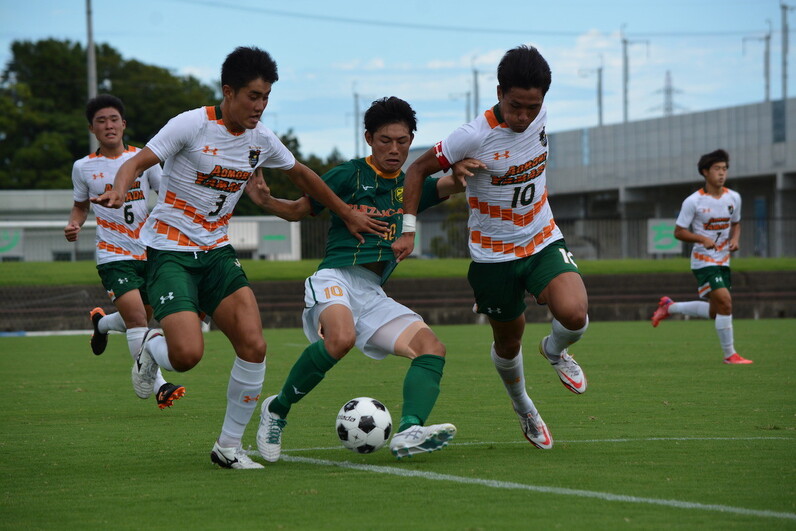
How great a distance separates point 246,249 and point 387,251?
28.1 meters

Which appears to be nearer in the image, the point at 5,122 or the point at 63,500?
the point at 63,500

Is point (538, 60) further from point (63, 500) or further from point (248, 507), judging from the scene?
point (63, 500)

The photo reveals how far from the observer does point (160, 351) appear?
6902mm

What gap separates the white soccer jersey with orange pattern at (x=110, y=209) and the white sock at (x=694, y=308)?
8.41 m

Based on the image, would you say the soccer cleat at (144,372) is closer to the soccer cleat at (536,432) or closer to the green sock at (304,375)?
the green sock at (304,375)

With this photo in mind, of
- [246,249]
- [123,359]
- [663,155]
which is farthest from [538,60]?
[663,155]

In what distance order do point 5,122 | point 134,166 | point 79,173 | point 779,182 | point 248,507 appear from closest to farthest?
point 248,507
point 134,166
point 79,173
point 779,182
point 5,122

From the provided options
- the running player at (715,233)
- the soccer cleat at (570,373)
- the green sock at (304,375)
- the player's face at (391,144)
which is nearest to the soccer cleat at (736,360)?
the running player at (715,233)

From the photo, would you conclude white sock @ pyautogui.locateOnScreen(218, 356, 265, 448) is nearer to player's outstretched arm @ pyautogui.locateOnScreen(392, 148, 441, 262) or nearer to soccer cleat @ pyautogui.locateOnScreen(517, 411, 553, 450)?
player's outstretched arm @ pyautogui.locateOnScreen(392, 148, 441, 262)

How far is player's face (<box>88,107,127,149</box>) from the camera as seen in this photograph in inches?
404

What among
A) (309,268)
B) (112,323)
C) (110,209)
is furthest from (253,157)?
(309,268)

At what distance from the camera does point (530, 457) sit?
259 inches

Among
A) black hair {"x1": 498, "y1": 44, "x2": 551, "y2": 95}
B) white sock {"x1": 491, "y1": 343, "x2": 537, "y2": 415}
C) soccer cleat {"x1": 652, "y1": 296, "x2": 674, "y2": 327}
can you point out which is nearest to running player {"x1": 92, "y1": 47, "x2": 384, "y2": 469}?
black hair {"x1": 498, "y1": 44, "x2": 551, "y2": 95}

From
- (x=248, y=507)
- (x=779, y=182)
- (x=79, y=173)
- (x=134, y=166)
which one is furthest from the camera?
(x=779, y=182)
